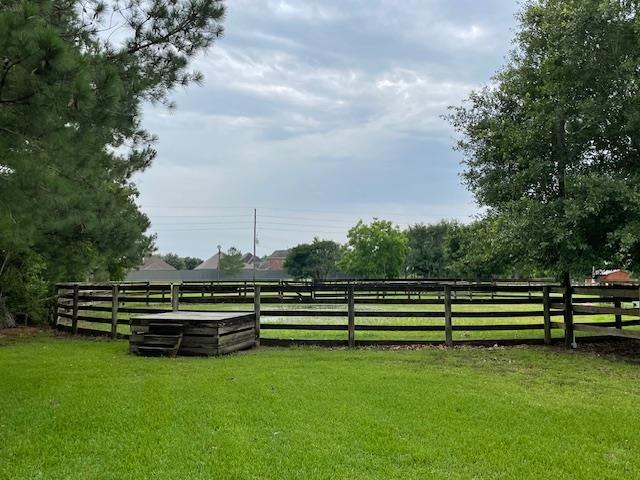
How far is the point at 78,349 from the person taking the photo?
32.0ft

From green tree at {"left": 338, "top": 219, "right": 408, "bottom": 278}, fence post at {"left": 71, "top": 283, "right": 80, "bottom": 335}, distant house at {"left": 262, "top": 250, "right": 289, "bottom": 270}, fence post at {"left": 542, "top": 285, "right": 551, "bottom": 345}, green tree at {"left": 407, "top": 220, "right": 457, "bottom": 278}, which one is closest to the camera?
fence post at {"left": 542, "top": 285, "right": 551, "bottom": 345}

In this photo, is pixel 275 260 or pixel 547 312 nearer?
pixel 547 312

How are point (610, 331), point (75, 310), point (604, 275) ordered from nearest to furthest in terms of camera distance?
point (610, 331) < point (75, 310) < point (604, 275)

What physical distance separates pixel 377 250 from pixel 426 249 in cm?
1783

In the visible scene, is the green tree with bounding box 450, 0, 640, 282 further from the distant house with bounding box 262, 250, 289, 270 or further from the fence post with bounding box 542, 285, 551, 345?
the distant house with bounding box 262, 250, 289, 270

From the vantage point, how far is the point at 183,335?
29.7ft

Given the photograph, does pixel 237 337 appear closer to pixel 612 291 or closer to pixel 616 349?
pixel 612 291

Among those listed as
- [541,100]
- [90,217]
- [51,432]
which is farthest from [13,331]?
[541,100]

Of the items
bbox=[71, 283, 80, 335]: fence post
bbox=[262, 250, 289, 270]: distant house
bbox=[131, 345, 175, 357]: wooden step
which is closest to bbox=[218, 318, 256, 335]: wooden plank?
bbox=[131, 345, 175, 357]: wooden step

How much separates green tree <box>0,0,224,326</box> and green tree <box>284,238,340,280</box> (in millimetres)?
73493

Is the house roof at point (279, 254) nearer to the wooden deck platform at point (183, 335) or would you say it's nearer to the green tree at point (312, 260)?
the green tree at point (312, 260)

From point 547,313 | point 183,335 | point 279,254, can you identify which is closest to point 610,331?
point 547,313

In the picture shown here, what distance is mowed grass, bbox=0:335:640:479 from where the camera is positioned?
391cm

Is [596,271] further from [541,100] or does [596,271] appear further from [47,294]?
[47,294]
